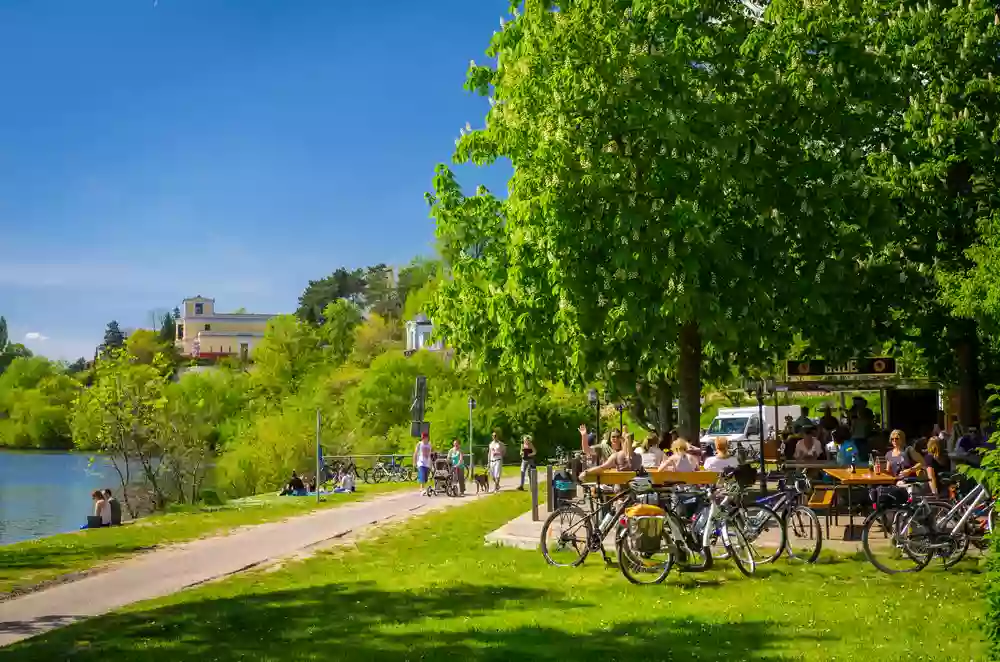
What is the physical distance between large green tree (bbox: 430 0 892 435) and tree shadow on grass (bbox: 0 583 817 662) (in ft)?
23.9

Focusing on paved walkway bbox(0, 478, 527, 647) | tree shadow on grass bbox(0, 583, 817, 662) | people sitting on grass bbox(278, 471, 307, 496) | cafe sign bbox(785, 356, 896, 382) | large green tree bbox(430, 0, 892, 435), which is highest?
large green tree bbox(430, 0, 892, 435)

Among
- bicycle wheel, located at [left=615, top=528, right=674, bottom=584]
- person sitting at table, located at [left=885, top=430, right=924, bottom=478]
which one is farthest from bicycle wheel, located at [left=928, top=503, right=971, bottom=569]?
bicycle wheel, located at [left=615, top=528, right=674, bottom=584]

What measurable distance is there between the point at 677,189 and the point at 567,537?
6.93 metres

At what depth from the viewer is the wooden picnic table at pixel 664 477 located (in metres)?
16.1

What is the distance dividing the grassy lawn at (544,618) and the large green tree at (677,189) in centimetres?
555

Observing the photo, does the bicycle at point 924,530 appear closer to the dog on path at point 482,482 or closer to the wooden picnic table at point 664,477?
the wooden picnic table at point 664,477

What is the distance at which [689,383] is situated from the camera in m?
21.0

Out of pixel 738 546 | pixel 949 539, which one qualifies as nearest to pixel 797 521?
pixel 738 546

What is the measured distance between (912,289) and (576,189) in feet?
27.0

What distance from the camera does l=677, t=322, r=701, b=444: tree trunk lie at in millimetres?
20938

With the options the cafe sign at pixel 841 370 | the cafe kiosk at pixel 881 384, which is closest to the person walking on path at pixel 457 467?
the cafe kiosk at pixel 881 384

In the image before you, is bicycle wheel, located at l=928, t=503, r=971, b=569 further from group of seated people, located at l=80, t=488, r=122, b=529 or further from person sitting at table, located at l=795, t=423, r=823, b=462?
group of seated people, located at l=80, t=488, r=122, b=529

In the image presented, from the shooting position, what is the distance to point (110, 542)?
2117cm

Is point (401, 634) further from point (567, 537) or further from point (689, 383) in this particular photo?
point (689, 383)
